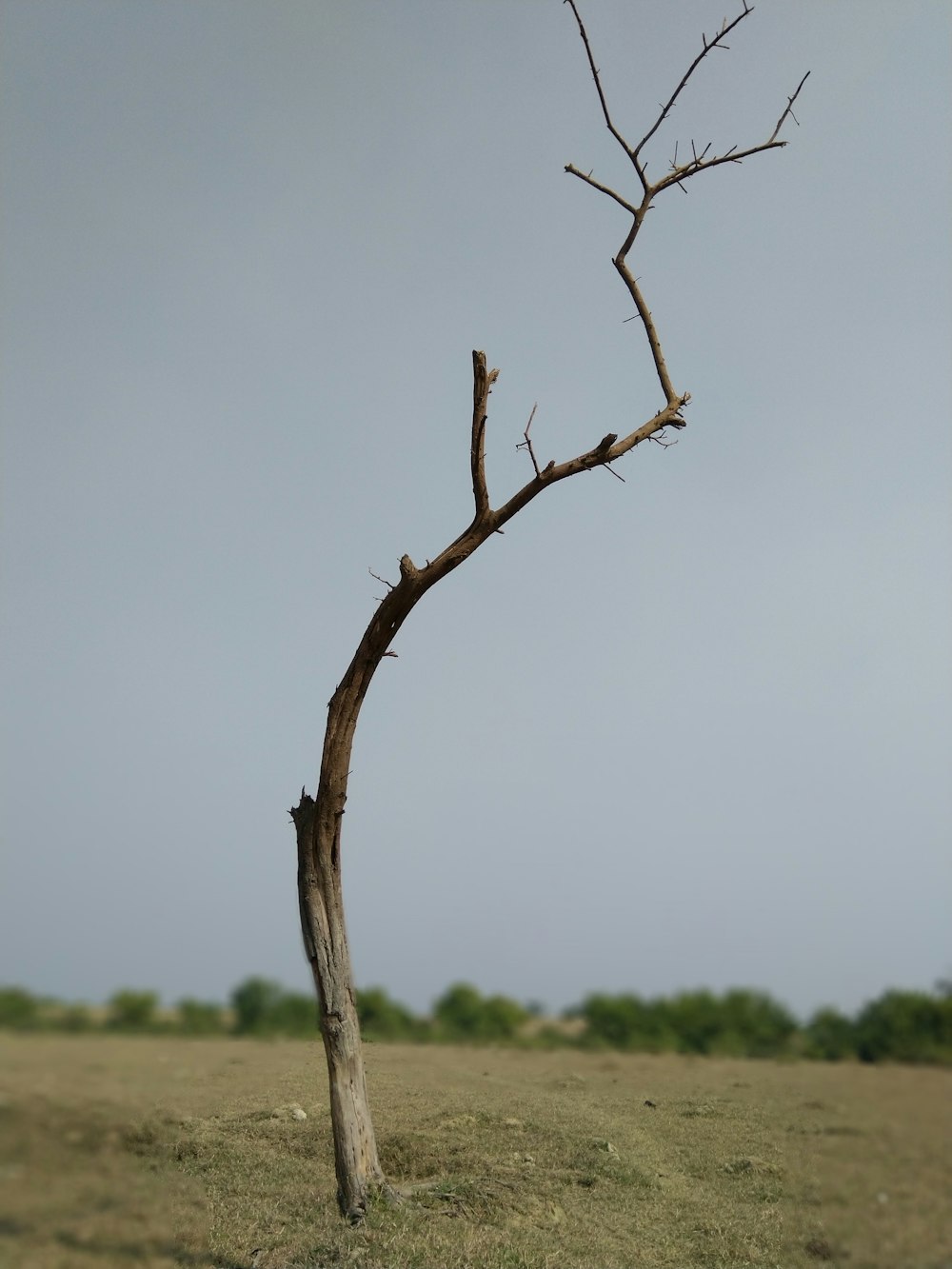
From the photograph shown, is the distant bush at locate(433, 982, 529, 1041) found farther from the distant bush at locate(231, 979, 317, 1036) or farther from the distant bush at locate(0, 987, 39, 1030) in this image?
the distant bush at locate(0, 987, 39, 1030)

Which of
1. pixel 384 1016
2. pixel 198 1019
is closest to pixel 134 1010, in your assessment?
pixel 198 1019

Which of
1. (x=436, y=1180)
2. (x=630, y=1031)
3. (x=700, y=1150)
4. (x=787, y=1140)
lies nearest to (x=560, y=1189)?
(x=436, y=1180)

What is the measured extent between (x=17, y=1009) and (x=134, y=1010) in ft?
7.10

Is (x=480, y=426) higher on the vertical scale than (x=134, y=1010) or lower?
higher

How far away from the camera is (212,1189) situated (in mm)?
6883

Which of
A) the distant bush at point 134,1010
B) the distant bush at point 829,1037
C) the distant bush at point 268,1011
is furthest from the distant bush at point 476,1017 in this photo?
the distant bush at point 134,1010

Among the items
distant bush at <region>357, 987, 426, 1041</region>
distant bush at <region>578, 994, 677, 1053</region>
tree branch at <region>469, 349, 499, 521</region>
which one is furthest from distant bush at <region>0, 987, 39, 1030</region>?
distant bush at <region>578, 994, 677, 1053</region>

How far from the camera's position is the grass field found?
16.7 ft

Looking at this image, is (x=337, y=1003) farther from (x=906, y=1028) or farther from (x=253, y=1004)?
(x=906, y=1028)

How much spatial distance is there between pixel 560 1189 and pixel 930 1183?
87.9 inches

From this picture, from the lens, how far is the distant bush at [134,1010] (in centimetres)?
650

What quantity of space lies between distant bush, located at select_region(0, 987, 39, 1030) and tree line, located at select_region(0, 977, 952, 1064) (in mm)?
2155

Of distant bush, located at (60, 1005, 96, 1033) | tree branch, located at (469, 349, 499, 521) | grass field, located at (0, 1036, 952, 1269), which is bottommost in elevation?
grass field, located at (0, 1036, 952, 1269)

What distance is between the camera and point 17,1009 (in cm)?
465
